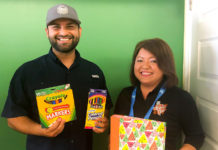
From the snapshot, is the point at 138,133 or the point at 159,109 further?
the point at 159,109

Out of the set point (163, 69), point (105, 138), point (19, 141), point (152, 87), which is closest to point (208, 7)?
point (163, 69)

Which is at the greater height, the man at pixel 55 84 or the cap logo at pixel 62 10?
the cap logo at pixel 62 10

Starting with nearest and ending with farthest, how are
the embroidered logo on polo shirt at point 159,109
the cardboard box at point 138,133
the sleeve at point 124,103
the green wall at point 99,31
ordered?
the cardboard box at point 138,133 < the embroidered logo on polo shirt at point 159,109 < the sleeve at point 124,103 < the green wall at point 99,31

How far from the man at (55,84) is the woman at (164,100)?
0.33 metres

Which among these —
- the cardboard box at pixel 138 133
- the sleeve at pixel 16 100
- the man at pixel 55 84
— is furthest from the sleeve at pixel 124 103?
the sleeve at pixel 16 100

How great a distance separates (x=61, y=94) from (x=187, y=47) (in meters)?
1.19

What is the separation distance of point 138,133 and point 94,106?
0.32m

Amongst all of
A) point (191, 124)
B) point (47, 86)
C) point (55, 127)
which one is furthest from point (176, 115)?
point (47, 86)

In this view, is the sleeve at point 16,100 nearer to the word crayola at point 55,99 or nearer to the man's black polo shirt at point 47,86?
the man's black polo shirt at point 47,86

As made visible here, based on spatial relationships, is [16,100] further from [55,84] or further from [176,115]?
[176,115]

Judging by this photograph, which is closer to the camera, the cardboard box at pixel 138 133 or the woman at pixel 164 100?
the cardboard box at pixel 138 133

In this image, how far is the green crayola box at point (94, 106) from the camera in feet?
3.94

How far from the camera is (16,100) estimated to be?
1246mm

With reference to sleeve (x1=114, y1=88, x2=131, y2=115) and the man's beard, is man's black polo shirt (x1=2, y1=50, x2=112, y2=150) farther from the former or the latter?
sleeve (x1=114, y1=88, x2=131, y2=115)
